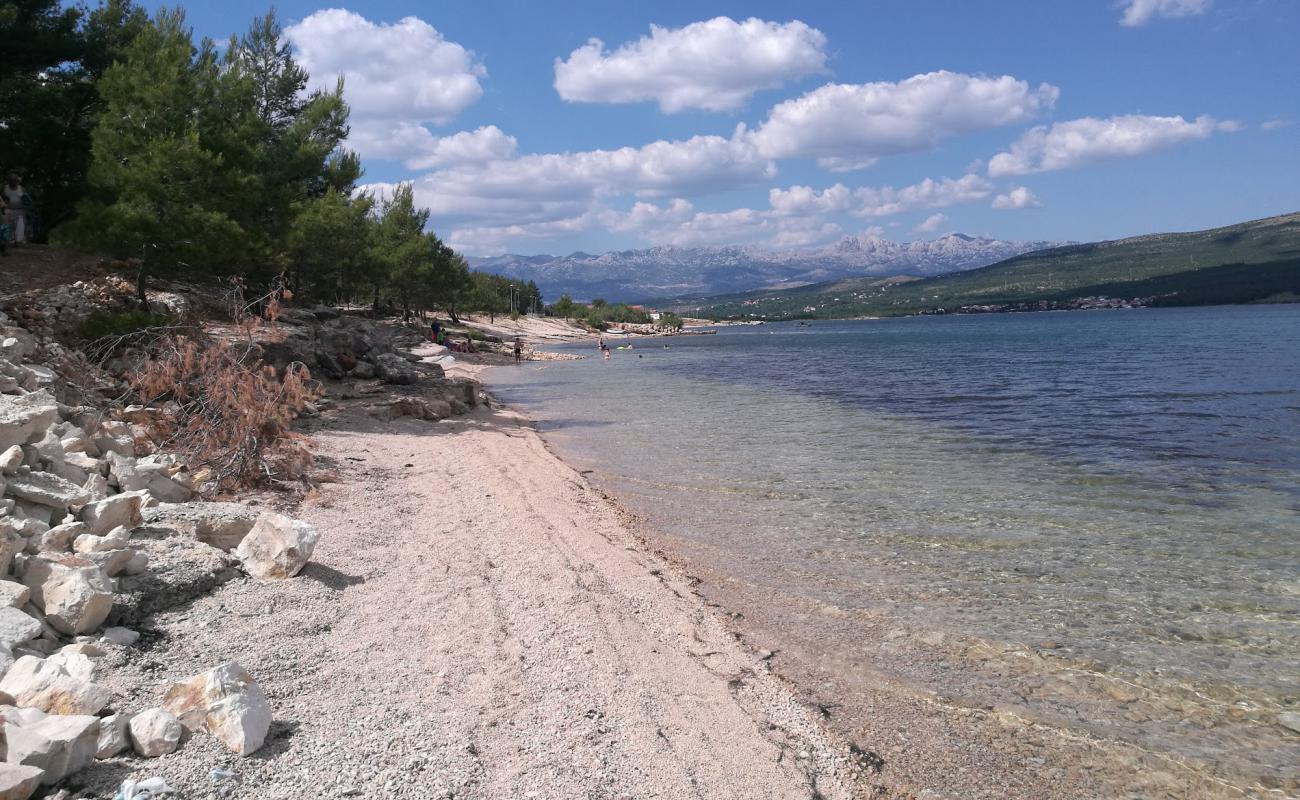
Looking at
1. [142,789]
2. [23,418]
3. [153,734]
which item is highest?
[23,418]

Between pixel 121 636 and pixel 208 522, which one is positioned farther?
pixel 208 522

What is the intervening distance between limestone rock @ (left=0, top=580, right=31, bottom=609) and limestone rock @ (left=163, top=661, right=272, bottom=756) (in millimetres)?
1151

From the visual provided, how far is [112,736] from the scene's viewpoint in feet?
11.5

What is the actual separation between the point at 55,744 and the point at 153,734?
40 cm

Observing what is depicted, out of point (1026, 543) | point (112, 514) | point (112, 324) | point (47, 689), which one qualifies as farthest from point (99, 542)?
point (112, 324)

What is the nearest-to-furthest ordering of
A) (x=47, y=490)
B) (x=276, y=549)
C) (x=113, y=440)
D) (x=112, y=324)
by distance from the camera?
(x=47, y=490), (x=276, y=549), (x=113, y=440), (x=112, y=324)

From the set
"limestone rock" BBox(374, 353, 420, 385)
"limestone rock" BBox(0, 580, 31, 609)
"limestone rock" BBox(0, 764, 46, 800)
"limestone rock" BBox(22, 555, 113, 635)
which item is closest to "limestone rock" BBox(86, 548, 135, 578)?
"limestone rock" BBox(22, 555, 113, 635)

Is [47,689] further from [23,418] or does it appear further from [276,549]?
[23,418]

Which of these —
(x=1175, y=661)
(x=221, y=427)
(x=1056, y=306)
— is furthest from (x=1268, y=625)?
(x=1056, y=306)

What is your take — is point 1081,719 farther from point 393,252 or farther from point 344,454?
point 393,252

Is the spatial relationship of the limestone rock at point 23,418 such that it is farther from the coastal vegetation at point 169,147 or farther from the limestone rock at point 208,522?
the coastal vegetation at point 169,147

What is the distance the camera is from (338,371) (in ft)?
65.1

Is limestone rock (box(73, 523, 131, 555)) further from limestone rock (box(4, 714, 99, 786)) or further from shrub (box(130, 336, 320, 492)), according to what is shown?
shrub (box(130, 336, 320, 492))

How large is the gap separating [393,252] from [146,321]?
3830 cm
